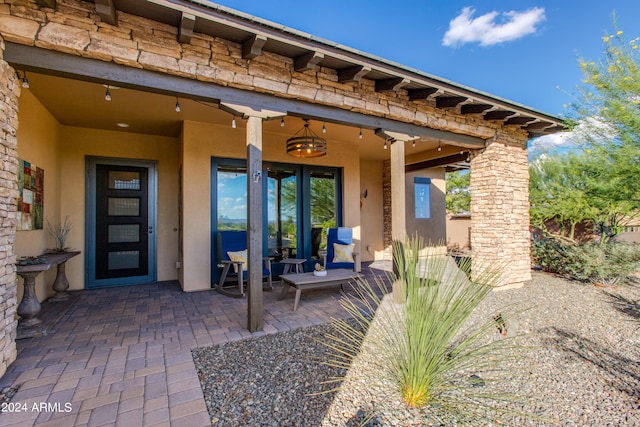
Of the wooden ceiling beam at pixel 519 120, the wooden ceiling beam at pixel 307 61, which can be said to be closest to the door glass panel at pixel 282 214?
the wooden ceiling beam at pixel 307 61

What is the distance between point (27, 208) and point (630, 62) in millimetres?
8550

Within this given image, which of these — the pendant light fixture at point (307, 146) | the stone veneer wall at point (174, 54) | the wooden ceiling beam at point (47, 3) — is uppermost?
the wooden ceiling beam at point (47, 3)

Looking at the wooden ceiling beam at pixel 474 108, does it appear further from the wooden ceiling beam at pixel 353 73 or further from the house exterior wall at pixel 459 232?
the house exterior wall at pixel 459 232

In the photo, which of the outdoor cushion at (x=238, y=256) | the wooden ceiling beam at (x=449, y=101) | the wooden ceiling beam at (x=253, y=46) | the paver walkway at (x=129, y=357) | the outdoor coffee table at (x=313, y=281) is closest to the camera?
the paver walkway at (x=129, y=357)

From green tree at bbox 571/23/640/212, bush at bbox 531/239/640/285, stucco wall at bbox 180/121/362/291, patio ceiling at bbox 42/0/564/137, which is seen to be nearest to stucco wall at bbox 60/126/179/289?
stucco wall at bbox 180/121/362/291

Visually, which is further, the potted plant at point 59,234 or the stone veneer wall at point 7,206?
the potted plant at point 59,234

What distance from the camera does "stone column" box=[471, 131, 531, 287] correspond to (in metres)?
5.54

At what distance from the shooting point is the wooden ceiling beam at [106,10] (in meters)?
2.54

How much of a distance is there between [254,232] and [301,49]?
2.08m

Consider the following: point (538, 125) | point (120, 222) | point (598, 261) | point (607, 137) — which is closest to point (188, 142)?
point (120, 222)

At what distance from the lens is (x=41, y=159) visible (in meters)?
4.45

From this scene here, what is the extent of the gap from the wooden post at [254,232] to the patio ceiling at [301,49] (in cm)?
85

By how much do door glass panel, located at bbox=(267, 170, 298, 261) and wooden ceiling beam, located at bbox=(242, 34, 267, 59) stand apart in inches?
123

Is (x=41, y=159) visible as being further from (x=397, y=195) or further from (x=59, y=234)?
(x=397, y=195)
